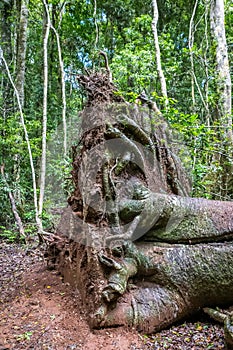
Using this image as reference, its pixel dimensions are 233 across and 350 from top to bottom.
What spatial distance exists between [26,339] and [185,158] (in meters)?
4.31

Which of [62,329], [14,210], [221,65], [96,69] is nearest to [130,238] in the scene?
[62,329]

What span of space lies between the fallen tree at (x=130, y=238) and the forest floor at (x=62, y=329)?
151 mm

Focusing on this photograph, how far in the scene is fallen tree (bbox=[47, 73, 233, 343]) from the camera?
3.62m

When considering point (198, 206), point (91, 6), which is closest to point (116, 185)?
point (198, 206)

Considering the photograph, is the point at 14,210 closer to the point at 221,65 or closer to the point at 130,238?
the point at 130,238

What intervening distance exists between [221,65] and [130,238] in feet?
20.7

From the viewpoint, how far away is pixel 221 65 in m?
8.23

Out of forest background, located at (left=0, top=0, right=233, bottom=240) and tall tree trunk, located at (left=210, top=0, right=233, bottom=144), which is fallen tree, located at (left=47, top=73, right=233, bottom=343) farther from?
tall tree trunk, located at (left=210, top=0, right=233, bottom=144)

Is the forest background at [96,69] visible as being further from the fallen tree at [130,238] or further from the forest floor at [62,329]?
the forest floor at [62,329]

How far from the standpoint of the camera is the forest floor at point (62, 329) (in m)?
3.20

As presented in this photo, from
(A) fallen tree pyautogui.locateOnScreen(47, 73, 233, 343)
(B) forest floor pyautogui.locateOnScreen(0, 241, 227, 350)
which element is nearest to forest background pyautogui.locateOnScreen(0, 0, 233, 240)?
(A) fallen tree pyautogui.locateOnScreen(47, 73, 233, 343)

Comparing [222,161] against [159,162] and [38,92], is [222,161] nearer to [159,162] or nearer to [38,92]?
[159,162]

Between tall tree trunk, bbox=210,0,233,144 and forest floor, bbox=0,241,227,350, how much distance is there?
17.1ft

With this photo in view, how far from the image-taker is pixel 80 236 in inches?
168
